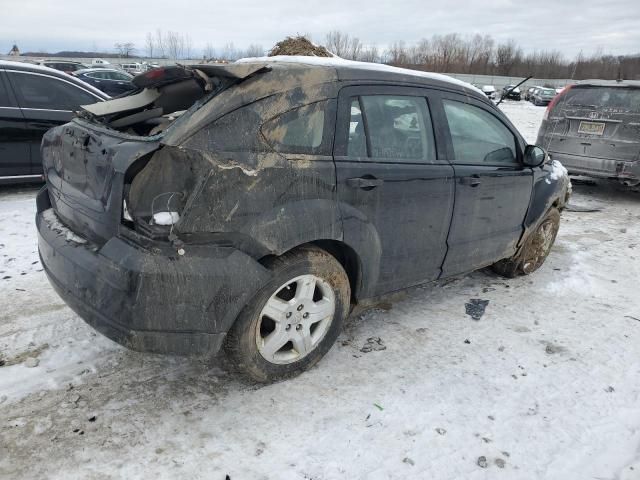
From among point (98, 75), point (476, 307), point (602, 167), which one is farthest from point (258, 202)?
point (98, 75)

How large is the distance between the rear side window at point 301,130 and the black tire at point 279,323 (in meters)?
0.55

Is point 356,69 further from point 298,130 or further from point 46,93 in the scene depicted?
point 46,93

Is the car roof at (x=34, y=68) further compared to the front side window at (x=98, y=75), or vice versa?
the front side window at (x=98, y=75)

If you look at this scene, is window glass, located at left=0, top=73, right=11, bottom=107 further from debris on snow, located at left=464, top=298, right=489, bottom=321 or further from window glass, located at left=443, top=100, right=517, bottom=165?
debris on snow, located at left=464, top=298, right=489, bottom=321

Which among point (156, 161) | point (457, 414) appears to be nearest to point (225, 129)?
point (156, 161)

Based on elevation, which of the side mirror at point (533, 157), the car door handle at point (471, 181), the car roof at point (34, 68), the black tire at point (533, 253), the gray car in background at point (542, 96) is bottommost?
the black tire at point (533, 253)

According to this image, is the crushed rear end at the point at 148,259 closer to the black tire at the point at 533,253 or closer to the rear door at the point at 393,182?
the rear door at the point at 393,182

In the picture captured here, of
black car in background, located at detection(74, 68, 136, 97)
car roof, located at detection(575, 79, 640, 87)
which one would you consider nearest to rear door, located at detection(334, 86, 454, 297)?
car roof, located at detection(575, 79, 640, 87)

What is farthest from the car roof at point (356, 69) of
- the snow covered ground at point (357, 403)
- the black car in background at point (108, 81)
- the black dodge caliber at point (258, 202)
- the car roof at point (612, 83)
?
the black car in background at point (108, 81)

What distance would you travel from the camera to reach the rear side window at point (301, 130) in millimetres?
2604

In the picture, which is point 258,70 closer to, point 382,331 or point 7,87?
point 382,331

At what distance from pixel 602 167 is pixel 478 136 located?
4778mm

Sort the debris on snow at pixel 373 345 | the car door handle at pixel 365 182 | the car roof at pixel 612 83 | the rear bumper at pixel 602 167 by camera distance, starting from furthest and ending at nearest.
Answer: the car roof at pixel 612 83 → the rear bumper at pixel 602 167 → the debris on snow at pixel 373 345 → the car door handle at pixel 365 182

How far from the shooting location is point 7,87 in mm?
6297
